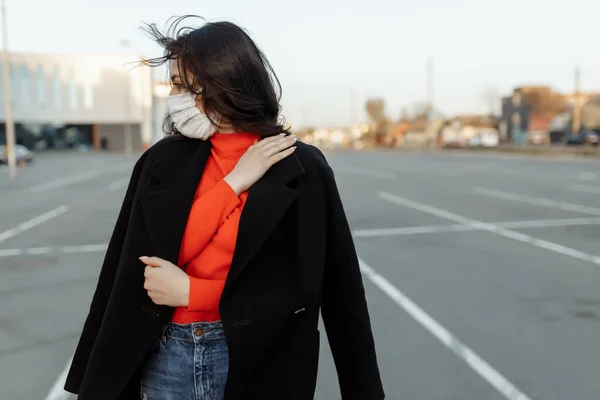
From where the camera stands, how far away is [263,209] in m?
1.71

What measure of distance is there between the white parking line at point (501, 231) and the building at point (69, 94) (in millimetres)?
56743

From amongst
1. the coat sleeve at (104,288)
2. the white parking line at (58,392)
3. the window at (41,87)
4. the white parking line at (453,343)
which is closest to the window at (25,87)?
the window at (41,87)

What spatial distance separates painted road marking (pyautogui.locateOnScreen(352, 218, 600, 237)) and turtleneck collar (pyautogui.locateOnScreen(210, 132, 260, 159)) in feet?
26.1

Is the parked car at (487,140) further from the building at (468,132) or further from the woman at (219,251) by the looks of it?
the woman at (219,251)

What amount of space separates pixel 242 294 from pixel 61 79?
241 ft

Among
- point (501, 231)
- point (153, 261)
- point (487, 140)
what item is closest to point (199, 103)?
point (153, 261)

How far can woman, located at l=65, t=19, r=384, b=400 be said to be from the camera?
1.68m

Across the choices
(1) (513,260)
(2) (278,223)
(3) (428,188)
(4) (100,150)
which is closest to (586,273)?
(1) (513,260)

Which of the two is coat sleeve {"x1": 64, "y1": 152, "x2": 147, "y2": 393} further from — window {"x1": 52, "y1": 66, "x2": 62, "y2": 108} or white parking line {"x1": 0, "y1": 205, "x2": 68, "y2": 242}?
window {"x1": 52, "y1": 66, "x2": 62, "y2": 108}

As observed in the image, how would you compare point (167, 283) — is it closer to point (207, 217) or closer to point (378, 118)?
point (207, 217)

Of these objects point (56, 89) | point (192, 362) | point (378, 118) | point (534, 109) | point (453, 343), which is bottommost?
point (453, 343)

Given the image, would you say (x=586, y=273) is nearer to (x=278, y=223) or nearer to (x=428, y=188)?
(x=278, y=223)

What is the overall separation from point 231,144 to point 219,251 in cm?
32

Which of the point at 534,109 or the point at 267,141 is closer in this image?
the point at 267,141
